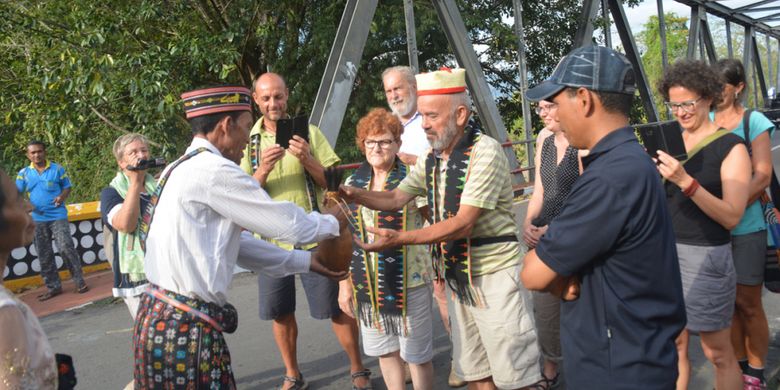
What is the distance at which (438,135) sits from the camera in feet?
9.54

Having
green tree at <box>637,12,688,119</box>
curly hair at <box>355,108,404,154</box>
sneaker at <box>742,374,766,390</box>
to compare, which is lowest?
sneaker at <box>742,374,766,390</box>

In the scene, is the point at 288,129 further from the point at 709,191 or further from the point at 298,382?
the point at 709,191

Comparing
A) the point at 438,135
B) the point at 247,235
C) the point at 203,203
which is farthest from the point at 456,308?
the point at 203,203

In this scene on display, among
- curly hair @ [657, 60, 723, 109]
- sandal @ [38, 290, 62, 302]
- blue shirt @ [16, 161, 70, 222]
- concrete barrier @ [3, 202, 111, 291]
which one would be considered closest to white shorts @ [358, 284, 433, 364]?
curly hair @ [657, 60, 723, 109]

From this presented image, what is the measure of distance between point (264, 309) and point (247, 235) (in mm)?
1430

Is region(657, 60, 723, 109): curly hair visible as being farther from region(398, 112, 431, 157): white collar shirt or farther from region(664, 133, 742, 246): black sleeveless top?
region(398, 112, 431, 157): white collar shirt

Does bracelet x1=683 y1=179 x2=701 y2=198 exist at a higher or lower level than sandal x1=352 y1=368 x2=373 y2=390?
higher

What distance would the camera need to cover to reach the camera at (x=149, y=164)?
11.8 ft

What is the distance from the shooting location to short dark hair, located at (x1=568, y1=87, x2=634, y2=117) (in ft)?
6.12

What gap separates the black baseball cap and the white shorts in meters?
1.76

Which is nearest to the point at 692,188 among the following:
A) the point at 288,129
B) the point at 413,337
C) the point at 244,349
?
the point at 413,337

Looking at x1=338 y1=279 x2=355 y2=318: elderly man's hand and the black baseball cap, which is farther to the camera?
x1=338 y1=279 x2=355 y2=318: elderly man's hand

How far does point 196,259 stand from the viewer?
86.7 inches

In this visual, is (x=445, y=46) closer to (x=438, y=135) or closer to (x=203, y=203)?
(x=438, y=135)
